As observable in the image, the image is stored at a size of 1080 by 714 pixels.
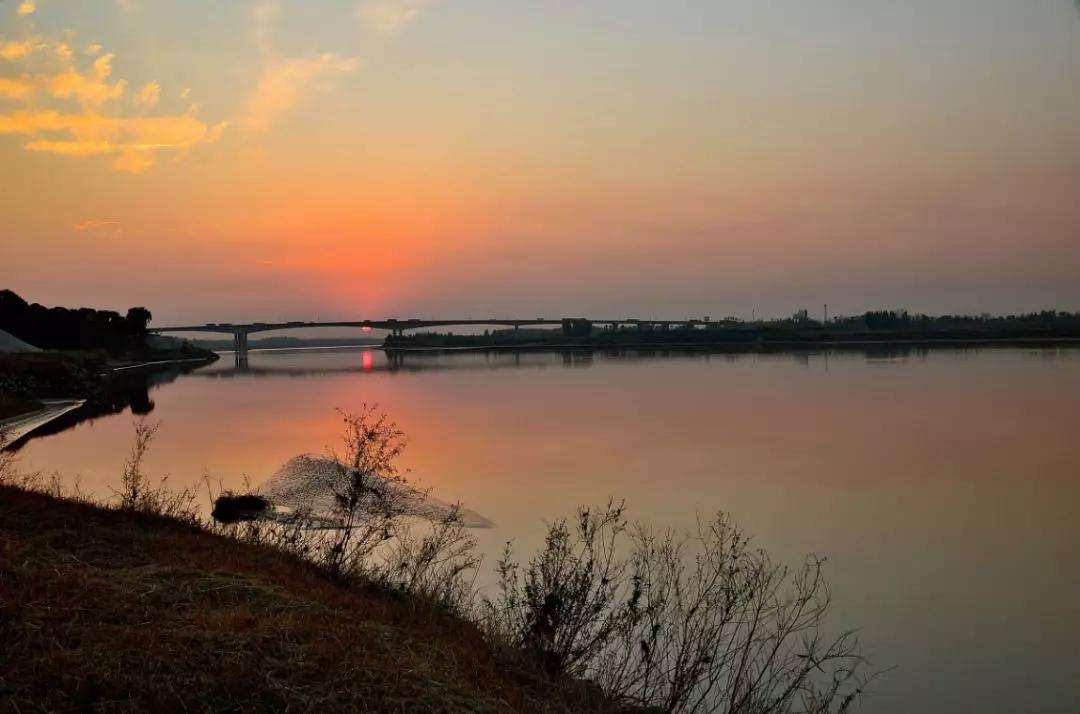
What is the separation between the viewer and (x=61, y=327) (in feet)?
289

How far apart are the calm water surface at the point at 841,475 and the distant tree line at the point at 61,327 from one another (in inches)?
1654

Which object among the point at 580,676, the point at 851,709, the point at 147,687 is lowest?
the point at 851,709

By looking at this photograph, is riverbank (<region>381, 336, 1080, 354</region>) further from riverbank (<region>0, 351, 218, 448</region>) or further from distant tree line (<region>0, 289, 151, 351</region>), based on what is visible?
riverbank (<region>0, 351, 218, 448</region>)

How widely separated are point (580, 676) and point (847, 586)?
220 inches

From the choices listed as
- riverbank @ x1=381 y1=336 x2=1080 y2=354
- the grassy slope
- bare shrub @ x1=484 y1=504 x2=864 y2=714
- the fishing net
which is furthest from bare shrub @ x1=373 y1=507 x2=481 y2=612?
riverbank @ x1=381 y1=336 x2=1080 y2=354

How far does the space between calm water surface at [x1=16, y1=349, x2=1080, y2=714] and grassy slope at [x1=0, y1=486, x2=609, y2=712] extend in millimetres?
4712

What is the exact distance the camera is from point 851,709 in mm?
8383

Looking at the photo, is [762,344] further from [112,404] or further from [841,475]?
[841,475]

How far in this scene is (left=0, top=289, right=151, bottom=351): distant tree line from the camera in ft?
276

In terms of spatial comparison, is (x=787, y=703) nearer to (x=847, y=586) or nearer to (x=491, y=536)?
(x=847, y=586)

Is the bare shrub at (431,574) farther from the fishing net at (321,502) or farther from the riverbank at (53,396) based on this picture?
the riverbank at (53,396)

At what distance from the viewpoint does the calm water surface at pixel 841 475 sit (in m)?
10.1

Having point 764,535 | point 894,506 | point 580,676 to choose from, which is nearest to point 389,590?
point 580,676

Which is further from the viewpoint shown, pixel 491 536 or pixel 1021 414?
pixel 1021 414
